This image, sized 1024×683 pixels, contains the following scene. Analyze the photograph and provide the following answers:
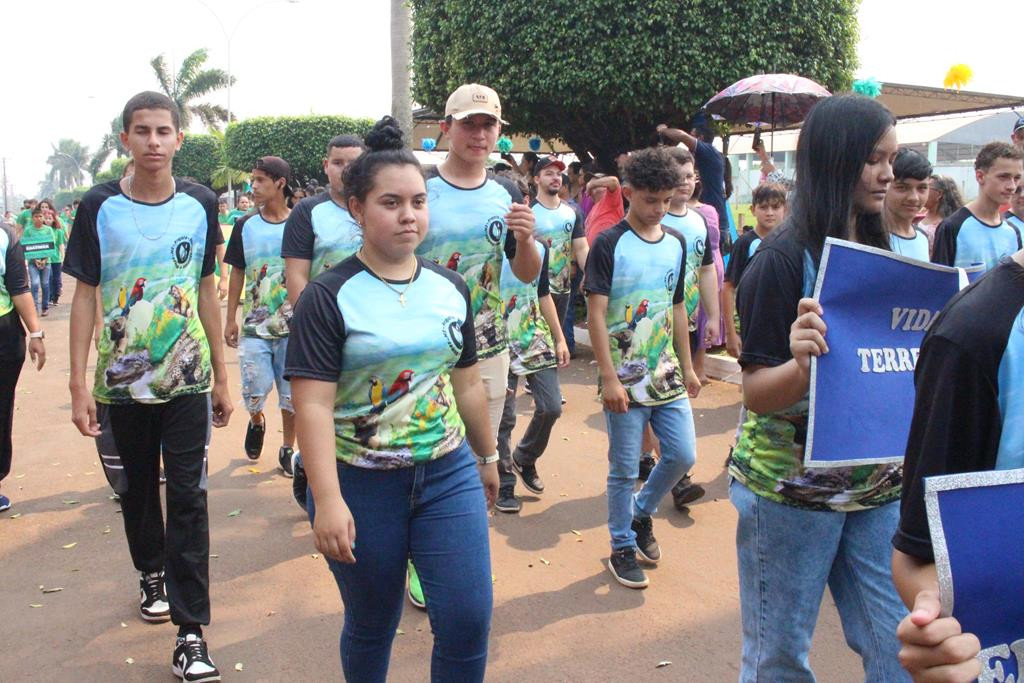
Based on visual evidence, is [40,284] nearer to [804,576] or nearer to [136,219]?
[136,219]

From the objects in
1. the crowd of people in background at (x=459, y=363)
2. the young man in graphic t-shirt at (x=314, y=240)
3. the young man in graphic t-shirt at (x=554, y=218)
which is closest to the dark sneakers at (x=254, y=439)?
the crowd of people in background at (x=459, y=363)

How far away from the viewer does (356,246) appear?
5445mm

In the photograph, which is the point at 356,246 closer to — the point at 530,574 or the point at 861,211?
the point at 530,574

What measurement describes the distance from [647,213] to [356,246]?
5.52 ft

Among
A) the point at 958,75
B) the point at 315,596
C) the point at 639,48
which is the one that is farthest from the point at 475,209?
the point at 958,75

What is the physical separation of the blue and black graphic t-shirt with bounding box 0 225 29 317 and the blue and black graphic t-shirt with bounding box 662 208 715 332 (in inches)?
166

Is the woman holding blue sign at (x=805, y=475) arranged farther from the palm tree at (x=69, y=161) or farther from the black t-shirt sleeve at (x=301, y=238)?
the palm tree at (x=69, y=161)

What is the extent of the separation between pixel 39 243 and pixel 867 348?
19.2m

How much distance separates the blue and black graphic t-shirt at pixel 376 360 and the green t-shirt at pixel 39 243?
17.2 m

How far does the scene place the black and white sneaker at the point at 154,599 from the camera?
4.45m

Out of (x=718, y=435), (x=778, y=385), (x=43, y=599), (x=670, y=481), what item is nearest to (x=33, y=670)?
(x=43, y=599)

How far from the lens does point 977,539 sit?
132 centimetres

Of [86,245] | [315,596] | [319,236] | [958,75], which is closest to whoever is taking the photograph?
[86,245]

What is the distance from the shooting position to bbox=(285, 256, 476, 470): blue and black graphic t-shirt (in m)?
2.85
